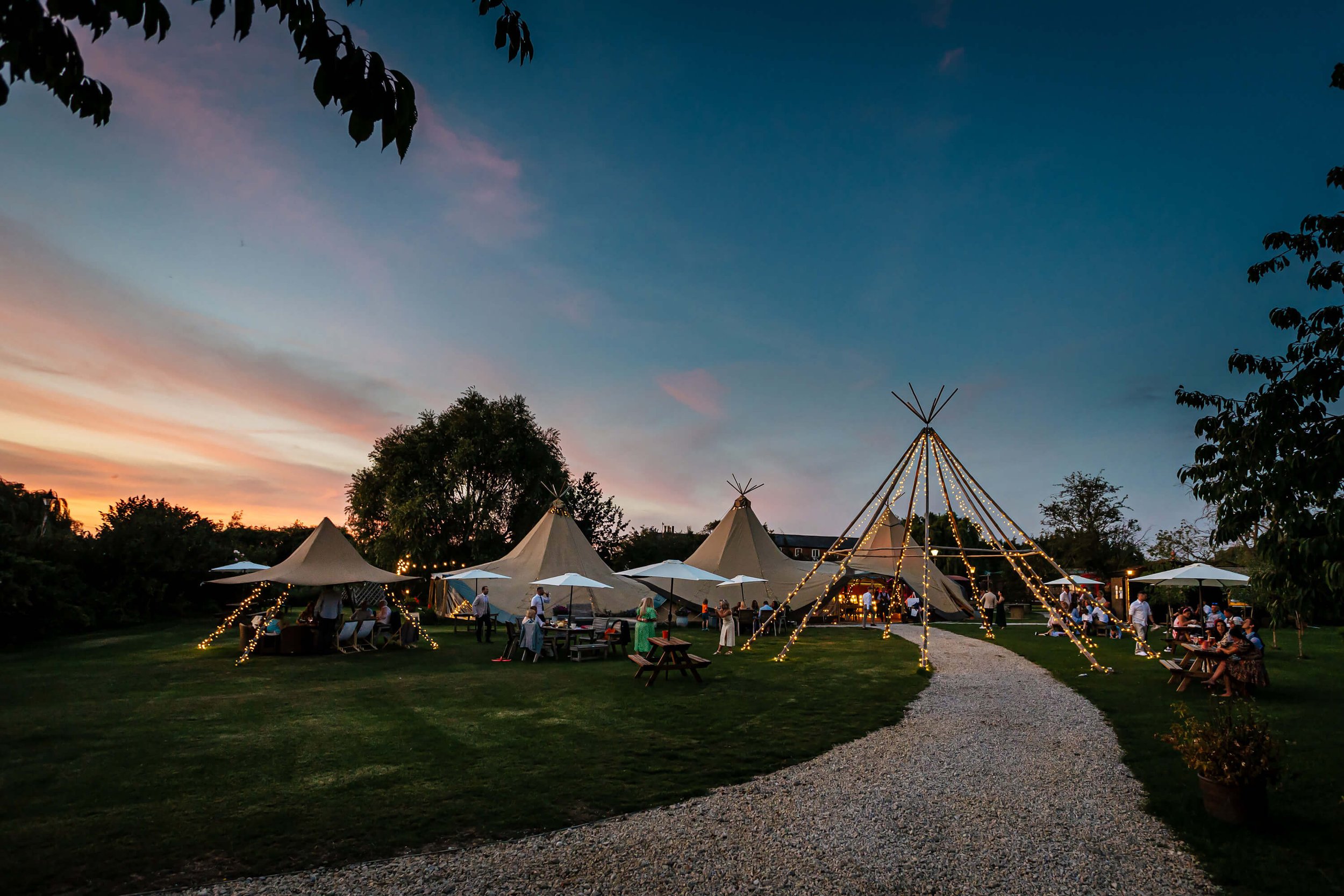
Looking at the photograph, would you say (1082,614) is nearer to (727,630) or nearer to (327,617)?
(727,630)

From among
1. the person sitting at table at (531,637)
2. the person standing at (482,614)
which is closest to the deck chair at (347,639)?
the person standing at (482,614)

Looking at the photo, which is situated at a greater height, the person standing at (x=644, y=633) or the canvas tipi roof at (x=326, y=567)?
the canvas tipi roof at (x=326, y=567)

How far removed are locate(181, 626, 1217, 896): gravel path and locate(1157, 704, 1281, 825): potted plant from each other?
0.50m

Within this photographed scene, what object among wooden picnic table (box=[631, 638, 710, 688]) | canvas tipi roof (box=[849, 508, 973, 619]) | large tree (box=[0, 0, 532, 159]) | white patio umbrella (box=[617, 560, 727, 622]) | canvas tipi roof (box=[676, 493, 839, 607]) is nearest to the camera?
large tree (box=[0, 0, 532, 159])

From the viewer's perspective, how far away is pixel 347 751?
713 cm

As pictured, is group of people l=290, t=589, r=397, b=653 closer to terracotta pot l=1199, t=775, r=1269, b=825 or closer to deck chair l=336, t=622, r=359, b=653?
deck chair l=336, t=622, r=359, b=653

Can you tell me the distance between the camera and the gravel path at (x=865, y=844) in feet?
13.6

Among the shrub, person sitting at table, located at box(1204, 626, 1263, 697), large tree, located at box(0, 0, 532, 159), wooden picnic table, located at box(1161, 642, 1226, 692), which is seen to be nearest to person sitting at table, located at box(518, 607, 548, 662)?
wooden picnic table, located at box(1161, 642, 1226, 692)

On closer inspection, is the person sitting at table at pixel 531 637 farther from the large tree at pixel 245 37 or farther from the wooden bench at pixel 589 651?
the large tree at pixel 245 37

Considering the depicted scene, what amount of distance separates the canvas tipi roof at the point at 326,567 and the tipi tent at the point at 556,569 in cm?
661

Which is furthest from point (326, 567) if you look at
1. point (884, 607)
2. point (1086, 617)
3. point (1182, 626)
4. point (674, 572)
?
point (1086, 617)

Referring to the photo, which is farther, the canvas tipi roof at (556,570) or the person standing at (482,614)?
the canvas tipi roof at (556,570)

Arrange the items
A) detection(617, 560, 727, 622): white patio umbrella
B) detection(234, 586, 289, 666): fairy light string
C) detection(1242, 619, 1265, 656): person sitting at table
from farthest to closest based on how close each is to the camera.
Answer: detection(617, 560, 727, 622): white patio umbrella → detection(234, 586, 289, 666): fairy light string → detection(1242, 619, 1265, 656): person sitting at table

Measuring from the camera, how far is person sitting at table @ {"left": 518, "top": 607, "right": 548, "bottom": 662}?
15.3 m
